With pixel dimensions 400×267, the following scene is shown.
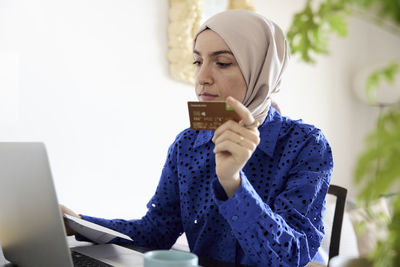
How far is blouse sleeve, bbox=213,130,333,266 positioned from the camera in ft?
3.22

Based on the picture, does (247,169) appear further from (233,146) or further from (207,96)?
(233,146)

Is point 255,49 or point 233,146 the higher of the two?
point 255,49

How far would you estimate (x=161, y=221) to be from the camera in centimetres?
138

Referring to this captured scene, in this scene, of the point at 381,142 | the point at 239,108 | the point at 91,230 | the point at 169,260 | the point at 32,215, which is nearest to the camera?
the point at 381,142

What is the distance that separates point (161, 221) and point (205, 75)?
0.43 metres

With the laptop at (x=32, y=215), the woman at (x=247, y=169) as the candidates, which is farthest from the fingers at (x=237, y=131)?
the laptop at (x=32, y=215)

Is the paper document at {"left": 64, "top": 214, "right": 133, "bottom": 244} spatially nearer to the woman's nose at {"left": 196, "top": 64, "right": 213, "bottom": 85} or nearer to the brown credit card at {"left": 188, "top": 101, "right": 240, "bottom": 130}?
the brown credit card at {"left": 188, "top": 101, "right": 240, "bottom": 130}

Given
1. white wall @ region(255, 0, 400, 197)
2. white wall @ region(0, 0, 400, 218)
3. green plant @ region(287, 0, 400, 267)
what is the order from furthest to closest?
white wall @ region(255, 0, 400, 197) → white wall @ region(0, 0, 400, 218) → green plant @ region(287, 0, 400, 267)

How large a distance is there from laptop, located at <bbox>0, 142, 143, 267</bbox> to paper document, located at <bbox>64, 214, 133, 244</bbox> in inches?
2.7

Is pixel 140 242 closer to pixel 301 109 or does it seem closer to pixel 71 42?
pixel 71 42

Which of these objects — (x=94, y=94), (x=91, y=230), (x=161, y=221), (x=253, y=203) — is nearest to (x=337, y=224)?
(x=161, y=221)

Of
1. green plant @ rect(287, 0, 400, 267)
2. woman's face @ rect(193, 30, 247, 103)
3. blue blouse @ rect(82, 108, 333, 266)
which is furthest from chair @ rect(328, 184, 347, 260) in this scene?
green plant @ rect(287, 0, 400, 267)

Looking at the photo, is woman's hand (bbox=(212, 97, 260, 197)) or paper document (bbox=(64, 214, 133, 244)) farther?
paper document (bbox=(64, 214, 133, 244))

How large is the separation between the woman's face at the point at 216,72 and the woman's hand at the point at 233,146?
0.36 m
